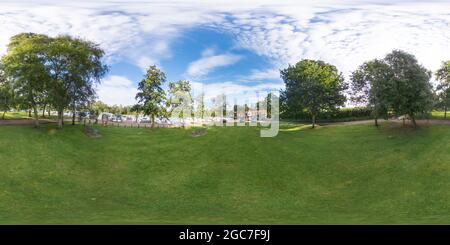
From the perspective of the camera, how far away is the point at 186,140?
1512 centimetres

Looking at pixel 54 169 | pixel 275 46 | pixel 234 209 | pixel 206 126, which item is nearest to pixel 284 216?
pixel 234 209

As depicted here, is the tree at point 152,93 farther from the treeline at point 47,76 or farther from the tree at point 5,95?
the tree at point 5,95

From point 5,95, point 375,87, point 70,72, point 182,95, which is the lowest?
point 182,95

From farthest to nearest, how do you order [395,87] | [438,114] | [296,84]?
1. [395,87]
2. [438,114]
3. [296,84]

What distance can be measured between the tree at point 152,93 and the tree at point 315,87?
11.6 feet

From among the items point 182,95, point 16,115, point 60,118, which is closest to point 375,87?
point 182,95

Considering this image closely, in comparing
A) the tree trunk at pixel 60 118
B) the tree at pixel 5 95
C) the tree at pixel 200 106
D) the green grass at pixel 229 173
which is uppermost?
the tree at pixel 5 95

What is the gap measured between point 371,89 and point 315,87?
9.14 ft

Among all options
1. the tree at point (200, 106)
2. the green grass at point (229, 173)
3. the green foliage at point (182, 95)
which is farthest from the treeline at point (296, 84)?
the green foliage at point (182, 95)

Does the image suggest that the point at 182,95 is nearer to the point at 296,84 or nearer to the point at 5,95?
the point at 296,84

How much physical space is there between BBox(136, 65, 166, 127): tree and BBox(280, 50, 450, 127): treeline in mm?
3330

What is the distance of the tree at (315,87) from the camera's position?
13.0 m

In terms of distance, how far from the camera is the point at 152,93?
11086 mm
